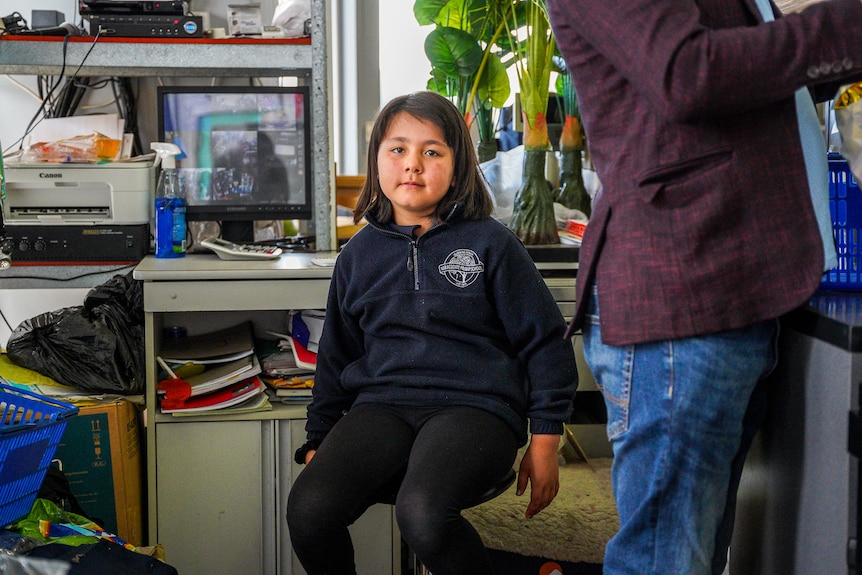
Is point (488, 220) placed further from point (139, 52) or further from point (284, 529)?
point (139, 52)

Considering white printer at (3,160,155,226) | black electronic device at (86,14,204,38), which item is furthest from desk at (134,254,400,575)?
black electronic device at (86,14,204,38)

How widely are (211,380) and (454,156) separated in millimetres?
806

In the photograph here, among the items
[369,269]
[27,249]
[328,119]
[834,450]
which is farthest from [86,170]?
[834,450]

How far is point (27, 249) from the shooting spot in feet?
7.54

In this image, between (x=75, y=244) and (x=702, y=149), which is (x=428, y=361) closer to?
(x=702, y=149)

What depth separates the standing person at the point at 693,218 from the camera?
0.98 metres

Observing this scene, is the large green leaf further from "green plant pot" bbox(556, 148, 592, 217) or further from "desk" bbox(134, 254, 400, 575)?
"desk" bbox(134, 254, 400, 575)

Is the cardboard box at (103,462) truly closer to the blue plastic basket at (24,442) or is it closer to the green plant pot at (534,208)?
the blue plastic basket at (24,442)

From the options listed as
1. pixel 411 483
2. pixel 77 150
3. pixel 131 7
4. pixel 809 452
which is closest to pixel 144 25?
pixel 131 7

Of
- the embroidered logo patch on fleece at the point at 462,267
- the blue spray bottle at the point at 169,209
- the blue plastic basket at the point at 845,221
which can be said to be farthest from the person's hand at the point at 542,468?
the blue spray bottle at the point at 169,209

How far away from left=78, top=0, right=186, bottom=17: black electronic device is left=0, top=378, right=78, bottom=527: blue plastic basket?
0.98 metres

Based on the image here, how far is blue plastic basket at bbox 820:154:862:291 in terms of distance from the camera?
135 centimetres

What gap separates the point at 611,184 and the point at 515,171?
4.63ft

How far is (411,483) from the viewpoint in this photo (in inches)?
58.7
